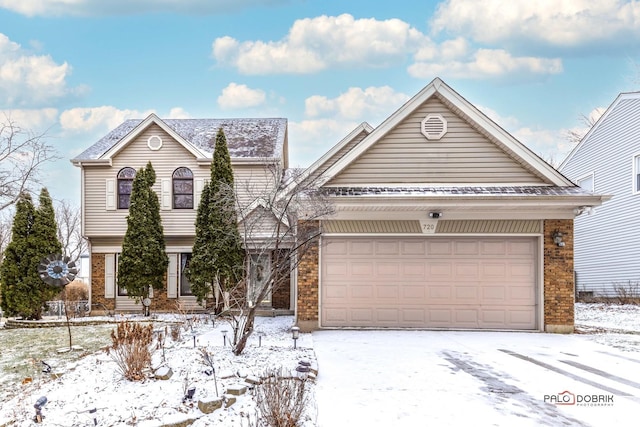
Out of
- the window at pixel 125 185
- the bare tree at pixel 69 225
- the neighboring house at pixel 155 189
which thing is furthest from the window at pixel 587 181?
the bare tree at pixel 69 225

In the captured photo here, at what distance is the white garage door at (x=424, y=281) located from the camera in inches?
435

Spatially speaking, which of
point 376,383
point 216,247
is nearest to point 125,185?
point 216,247

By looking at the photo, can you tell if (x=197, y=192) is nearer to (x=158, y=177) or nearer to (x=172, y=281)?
(x=158, y=177)

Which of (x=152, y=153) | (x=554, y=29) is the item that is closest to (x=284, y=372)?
(x=152, y=153)

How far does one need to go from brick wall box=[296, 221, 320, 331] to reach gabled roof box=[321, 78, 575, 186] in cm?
186

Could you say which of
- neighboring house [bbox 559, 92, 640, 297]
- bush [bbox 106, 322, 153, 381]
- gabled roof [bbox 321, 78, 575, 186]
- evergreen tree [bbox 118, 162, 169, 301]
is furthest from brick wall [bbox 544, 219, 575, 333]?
evergreen tree [bbox 118, 162, 169, 301]

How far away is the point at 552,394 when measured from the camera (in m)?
5.96

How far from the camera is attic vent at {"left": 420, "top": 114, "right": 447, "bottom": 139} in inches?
441

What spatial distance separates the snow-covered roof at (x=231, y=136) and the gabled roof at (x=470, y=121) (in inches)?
241

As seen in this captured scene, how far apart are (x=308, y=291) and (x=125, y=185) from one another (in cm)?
957

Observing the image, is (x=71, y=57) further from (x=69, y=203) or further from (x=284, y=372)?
(x=69, y=203)

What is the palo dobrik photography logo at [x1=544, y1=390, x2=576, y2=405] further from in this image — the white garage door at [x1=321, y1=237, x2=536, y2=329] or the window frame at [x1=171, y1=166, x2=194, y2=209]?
the window frame at [x1=171, y1=166, x2=194, y2=209]

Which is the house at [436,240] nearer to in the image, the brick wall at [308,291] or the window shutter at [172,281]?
the brick wall at [308,291]

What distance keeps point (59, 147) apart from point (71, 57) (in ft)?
25.3
